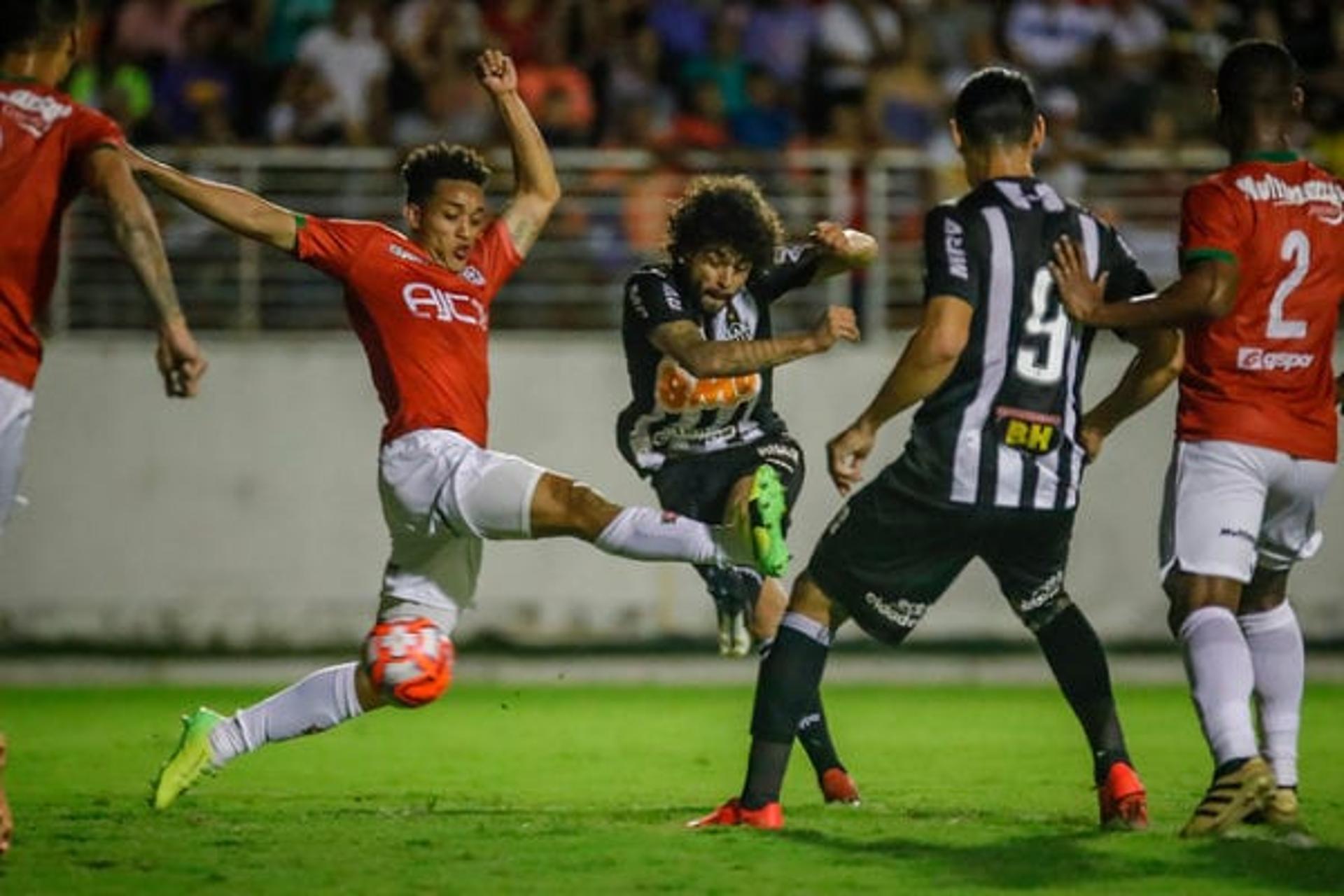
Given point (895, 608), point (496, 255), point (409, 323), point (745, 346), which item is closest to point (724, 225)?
point (745, 346)

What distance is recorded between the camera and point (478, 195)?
974 cm

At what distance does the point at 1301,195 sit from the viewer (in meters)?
8.88

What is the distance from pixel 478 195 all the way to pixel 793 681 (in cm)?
230

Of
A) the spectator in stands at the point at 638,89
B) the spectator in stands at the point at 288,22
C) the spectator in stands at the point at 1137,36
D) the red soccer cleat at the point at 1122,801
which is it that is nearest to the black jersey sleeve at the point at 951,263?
the red soccer cleat at the point at 1122,801

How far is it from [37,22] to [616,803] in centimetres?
407

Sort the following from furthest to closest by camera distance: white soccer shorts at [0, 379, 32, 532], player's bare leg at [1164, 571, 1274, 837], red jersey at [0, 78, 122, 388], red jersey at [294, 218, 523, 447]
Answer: red jersey at [294, 218, 523, 447] → player's bare leg at [1164, 571, 1274, 837] → red jersey at [0, 78, 122, 388] → white soccer shorts at [0, 379, 32, 532]

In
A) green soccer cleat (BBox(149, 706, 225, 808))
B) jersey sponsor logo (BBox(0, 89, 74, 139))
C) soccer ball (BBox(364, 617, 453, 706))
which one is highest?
jersey sponsor logo (BBox(0, 89, 74, 139))

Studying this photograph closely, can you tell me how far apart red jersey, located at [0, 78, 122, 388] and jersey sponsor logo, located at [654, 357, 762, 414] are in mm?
2794

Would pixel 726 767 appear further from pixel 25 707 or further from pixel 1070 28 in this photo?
pixel 1070 28

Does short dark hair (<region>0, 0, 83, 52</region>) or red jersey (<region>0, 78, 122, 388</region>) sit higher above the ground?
short dark hair (<region>0, 0, 83, 52</region>)

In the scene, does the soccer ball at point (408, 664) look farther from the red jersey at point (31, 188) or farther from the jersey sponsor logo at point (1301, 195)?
the jersey sponsor logo at point (1301, 195)

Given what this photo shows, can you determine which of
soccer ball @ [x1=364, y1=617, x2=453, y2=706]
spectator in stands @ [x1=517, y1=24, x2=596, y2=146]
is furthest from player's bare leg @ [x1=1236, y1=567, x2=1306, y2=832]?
spectator in stands @ [x1=517, y1=24, x2=596, y2=146]

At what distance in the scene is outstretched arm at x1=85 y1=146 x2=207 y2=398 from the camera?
25.2 feet

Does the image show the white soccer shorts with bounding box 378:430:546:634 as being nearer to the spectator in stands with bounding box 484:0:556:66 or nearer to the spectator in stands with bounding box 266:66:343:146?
the spectator in stands with bounding box 266:66:343:146
